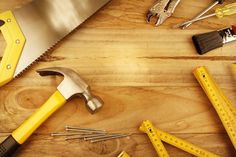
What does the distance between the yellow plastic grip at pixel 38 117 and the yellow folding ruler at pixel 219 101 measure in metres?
0.38

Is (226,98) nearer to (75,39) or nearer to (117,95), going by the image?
(117,95)

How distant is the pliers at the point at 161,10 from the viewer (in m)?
1.05

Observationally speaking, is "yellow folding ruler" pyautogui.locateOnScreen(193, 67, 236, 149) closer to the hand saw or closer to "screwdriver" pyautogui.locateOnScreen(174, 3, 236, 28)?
"screwdriver" pyautogui.locateOnScreen(174, 3, 236, 28)

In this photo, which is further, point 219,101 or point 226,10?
point 226,10

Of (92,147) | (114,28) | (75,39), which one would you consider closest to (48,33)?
(75,39)

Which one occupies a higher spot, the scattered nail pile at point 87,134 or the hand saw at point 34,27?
the hand saw at point 34,27

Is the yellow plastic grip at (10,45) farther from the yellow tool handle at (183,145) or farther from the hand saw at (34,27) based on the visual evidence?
the yellow tool handle at (183,145)

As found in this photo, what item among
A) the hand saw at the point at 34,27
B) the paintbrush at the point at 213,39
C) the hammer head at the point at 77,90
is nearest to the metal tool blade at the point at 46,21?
the hand saw at the point at 34,27

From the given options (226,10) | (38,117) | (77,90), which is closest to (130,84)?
(77,90)

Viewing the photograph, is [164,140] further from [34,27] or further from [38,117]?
[34,27]

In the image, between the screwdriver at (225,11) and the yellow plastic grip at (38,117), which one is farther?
the screwdriver at (225,11)

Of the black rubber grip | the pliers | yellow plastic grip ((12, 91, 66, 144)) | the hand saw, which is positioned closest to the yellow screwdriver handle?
the pliers

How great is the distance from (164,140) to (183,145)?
5 centimetres

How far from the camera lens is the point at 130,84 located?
100 centimetres
